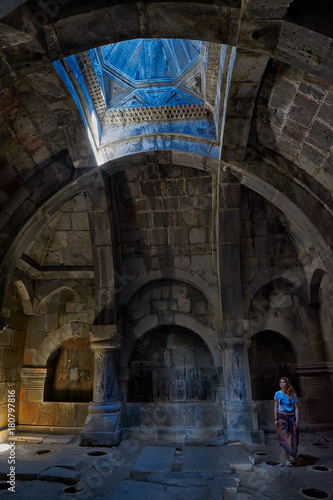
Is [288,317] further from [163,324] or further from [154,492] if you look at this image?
[154,492]

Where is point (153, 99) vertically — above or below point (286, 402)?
above

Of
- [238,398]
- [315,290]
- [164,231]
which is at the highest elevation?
[164,231]

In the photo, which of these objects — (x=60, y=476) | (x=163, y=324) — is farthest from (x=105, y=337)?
(x=60, y=476)

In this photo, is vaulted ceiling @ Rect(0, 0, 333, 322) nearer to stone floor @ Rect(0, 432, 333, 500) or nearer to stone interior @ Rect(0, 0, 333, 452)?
stone interior @ Rect(0, 0, 333, 452)

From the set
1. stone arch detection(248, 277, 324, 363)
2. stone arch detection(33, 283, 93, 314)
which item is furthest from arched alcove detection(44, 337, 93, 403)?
stone arch detection(248, 277, 324, 363)

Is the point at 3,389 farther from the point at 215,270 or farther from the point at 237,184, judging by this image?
the point at 237,184

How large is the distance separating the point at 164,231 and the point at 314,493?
4.07 m

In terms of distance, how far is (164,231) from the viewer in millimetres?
5855

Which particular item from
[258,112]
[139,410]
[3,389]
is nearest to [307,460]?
[139,410]

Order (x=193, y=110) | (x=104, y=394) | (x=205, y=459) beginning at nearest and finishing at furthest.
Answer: (x=205, y=459) → (x=193, y=110) → (x=104, y=394)

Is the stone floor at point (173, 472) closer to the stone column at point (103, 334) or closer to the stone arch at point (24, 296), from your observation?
the stone column at point (103, 334)

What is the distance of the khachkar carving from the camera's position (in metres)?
5.02

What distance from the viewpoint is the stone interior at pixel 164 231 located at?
3104mm

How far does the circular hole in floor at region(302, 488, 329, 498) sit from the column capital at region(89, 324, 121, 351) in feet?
10.8
